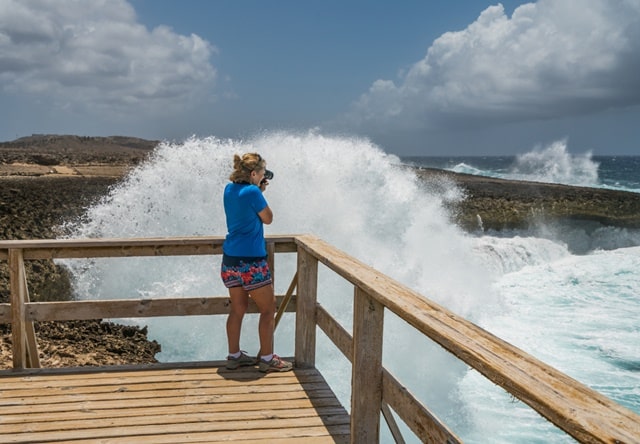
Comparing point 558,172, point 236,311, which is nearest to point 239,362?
point 236,311

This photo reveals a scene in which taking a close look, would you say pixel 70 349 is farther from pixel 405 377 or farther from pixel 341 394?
pixel 405 377

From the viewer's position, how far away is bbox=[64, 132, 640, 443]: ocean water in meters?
9.38

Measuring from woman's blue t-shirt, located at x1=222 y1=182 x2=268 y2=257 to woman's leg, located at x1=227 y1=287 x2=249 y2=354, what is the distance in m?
0.31

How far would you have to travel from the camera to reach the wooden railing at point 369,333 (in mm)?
1505

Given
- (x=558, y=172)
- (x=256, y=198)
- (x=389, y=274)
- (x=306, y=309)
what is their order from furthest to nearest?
1. (x=558, y=172)
2. (x=389, y=274)
3. (x=306, y=309)
4. (x=256, y=198)

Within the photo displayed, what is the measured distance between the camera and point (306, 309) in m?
4.60

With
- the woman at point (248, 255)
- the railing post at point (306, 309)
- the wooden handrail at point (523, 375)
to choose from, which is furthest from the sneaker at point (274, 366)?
the wooden handrail at point (523, 375)

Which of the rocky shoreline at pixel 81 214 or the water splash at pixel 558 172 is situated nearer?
the rocky shoreline at pixel 81 214

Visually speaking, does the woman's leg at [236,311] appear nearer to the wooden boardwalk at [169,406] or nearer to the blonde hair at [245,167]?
the wooden boardwalk at [169,406]

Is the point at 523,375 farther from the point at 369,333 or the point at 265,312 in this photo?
the point at 265,312

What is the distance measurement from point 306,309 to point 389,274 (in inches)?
357

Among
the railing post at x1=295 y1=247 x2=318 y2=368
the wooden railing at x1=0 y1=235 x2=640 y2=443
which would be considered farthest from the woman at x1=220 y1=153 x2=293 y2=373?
the wooden railing at x1=0 y1=235 x2=640 y2=443

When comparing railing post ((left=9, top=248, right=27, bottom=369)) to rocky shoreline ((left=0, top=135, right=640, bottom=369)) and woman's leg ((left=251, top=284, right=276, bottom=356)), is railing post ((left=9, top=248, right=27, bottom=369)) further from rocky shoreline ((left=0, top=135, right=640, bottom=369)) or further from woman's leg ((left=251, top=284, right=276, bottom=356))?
rocky shoreline ((left=0, top=135, right=640, bottom=369))

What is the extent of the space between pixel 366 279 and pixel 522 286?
15117 millimetres
